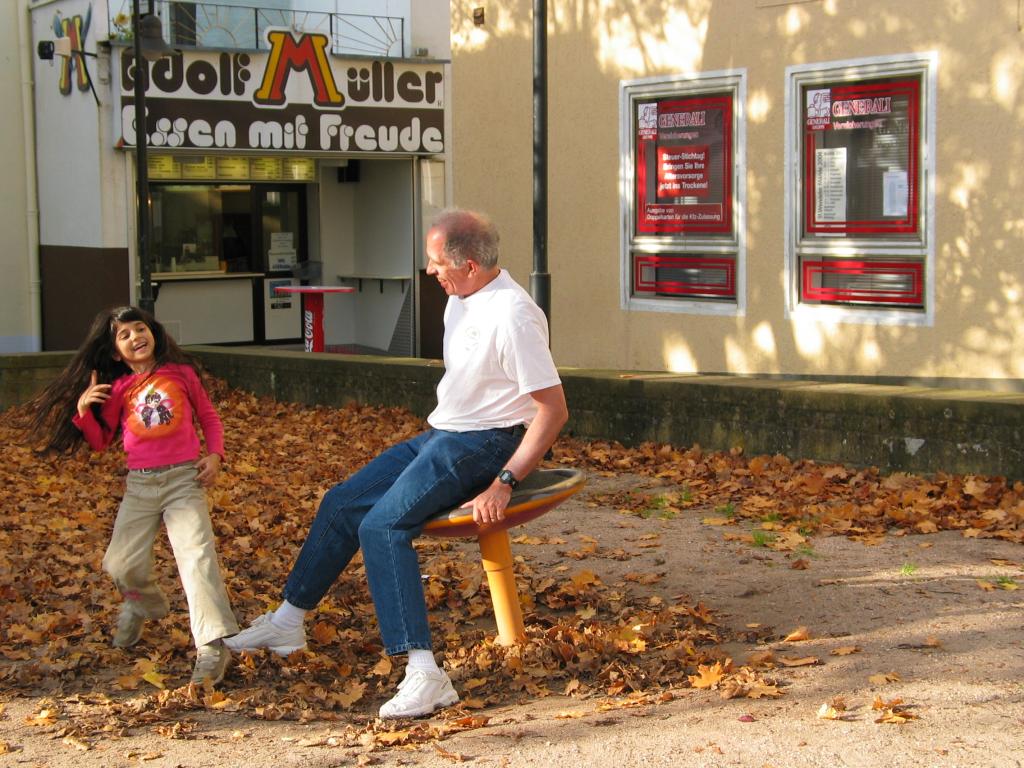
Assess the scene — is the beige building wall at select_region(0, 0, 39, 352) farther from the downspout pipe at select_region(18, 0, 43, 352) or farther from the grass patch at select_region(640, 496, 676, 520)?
the grass patch at select_region(640, 496, 676, 520)

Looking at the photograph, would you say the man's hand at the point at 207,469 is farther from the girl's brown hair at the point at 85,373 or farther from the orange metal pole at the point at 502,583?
the orange metal pole at the point at 502,583

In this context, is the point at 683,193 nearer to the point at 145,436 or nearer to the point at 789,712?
the point at 145,436

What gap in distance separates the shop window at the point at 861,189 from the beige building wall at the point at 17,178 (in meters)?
11.3

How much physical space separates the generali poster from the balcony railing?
10.2 inches

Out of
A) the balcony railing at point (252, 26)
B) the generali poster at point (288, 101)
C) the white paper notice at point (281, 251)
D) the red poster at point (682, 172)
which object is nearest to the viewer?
the red poster at point (682, 172)

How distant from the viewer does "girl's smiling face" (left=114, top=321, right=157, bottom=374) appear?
5.64 meters

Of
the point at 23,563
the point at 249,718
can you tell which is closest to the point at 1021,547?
the point at 249,718

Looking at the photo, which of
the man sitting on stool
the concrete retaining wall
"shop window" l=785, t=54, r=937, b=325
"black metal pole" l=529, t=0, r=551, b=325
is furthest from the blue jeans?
"shop window" l=785, t=54, r=937, b=325

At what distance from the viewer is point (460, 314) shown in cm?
544

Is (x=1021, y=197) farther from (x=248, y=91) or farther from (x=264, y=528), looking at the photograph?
(x=248, y=91)

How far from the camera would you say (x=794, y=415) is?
965cm

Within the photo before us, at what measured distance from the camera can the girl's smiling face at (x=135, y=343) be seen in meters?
5.64

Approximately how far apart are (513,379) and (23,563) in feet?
11.8

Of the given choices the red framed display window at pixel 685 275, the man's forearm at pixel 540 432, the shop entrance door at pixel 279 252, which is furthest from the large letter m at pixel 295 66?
the man's forearm at pixel 540 432
